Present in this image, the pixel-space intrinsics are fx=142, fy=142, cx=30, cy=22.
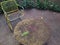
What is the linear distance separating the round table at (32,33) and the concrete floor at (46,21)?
652mm

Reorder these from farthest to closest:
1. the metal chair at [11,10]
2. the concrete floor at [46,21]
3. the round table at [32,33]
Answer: the metal chair at [11,10] < the concrete floor at [46,21] < the round table at [32,33]

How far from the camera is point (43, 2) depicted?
586 cm

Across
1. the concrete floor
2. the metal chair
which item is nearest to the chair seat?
the metal chair

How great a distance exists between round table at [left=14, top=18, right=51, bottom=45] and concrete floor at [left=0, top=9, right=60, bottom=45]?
0.65 metres

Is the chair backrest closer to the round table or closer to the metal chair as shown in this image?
the metal chair

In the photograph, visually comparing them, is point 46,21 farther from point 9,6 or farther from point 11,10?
point 9,6

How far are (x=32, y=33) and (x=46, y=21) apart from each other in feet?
5.01

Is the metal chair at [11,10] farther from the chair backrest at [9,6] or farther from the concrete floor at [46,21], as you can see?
the concrete floor at [46,21]

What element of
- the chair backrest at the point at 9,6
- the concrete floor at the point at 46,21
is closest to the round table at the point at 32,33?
the concrete floor at the point at 46,21

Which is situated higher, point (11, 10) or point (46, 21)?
point (11, 10)

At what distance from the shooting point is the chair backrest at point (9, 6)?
5254mm

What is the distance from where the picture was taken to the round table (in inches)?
147

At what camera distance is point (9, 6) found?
5.30 metres

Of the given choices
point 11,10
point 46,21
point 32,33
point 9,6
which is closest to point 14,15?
point 11,10
